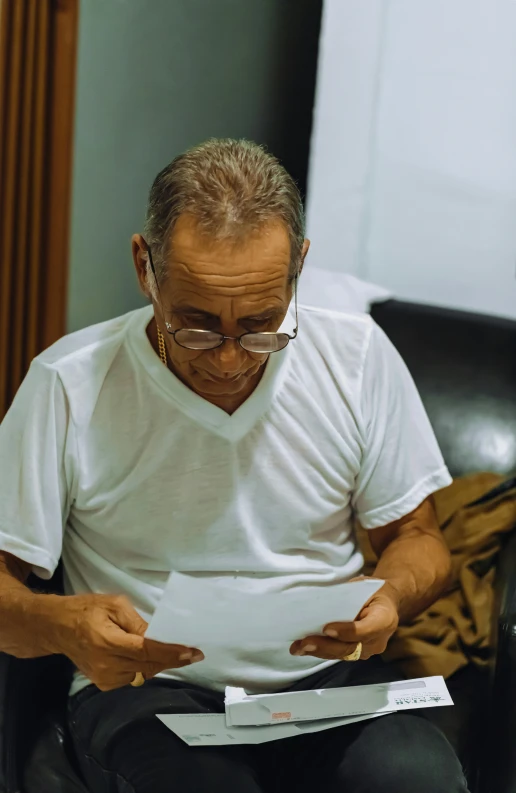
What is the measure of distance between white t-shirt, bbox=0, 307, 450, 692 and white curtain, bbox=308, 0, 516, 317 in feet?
Answer: 2.61

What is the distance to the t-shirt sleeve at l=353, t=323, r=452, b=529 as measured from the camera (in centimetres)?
140

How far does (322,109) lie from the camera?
211 centimetres

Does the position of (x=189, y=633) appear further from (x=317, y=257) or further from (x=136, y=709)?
(x=317, y=257)

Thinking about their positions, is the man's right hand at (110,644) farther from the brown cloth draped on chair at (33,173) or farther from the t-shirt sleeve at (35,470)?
the brown cloth draped on chair at (33,173)

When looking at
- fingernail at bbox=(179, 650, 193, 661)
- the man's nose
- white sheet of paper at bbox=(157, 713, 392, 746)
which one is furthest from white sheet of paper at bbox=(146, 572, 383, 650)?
the man's nose

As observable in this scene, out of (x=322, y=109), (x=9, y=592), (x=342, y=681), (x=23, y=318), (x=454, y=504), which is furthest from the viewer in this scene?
(x=322, y=109)

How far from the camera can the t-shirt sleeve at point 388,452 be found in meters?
1.40

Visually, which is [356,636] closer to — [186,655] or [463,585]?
[186,655]

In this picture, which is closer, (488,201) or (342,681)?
(342,681)

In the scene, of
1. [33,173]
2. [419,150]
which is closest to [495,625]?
[419,150]

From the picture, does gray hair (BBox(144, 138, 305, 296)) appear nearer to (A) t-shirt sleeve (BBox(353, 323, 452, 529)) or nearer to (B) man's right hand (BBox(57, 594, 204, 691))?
(A) t-shirt sleeve (BBox(353, 323, 452, 529))

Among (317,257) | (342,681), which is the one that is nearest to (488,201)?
(317,257)

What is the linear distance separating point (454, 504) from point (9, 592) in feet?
2.78

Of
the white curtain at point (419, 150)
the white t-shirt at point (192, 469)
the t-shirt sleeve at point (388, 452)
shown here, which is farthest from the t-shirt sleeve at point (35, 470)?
the white curtain at point (419, 150)
